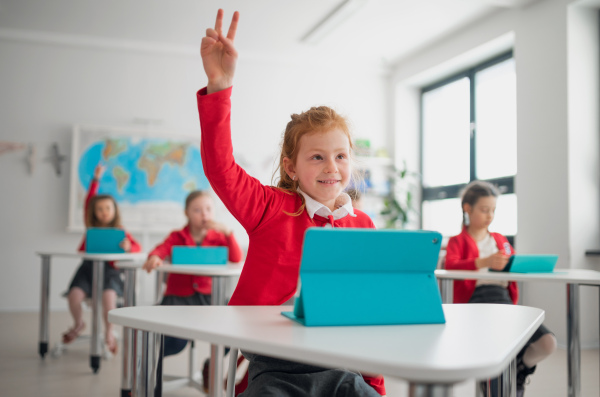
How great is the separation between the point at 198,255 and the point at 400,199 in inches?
165

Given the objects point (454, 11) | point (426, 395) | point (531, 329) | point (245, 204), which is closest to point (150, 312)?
point (245, 204)

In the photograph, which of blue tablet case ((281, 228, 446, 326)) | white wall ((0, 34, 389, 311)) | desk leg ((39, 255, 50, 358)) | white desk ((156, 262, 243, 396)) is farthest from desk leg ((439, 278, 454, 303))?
white wall ((0, 34, 389, 311))

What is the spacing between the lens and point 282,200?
1.32 meters

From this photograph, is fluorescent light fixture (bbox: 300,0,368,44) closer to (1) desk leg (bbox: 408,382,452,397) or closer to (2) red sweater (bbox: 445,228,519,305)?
(2) red sweater (bbox: 445,228,519,305)

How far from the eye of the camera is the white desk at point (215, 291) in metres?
1.43

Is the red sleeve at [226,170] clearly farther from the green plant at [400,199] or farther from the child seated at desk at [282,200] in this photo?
the green plant at [400,199]

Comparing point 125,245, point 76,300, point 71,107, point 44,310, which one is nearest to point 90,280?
point 76,300

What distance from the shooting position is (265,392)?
0.95m

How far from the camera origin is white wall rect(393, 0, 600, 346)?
4.02 m

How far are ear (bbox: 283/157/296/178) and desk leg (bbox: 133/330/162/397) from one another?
595mm

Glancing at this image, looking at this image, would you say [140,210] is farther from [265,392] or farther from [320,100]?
[265,392]

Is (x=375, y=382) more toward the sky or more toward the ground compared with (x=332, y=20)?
more toward the ground

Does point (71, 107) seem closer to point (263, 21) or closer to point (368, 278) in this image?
point (263, 21)

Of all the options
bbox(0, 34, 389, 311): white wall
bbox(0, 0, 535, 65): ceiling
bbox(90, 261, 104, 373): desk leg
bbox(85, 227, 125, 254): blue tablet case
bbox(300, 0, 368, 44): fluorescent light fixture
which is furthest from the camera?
bbox(0, 34, 389, 311): white wall
